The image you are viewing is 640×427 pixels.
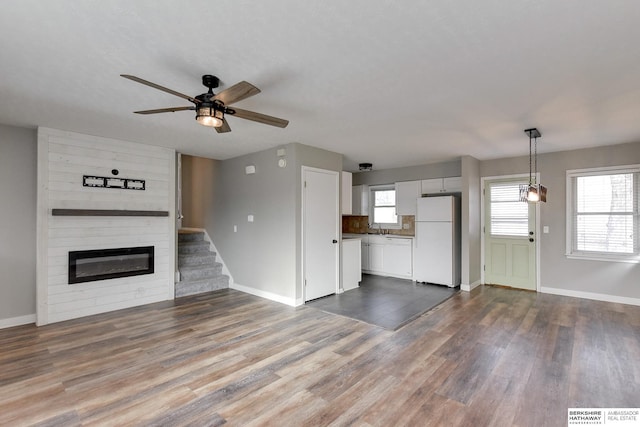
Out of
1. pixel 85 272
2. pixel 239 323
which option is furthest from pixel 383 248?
pixel 85 272

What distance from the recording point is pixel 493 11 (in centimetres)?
169

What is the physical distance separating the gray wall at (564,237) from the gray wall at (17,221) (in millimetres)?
7366

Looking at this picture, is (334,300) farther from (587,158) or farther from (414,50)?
(587,158)

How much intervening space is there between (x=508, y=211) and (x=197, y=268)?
5.83 meters

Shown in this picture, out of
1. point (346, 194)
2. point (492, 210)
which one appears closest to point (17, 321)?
point (346, 194)

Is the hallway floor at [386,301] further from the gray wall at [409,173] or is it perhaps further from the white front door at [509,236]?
the gray wall at [409,173]

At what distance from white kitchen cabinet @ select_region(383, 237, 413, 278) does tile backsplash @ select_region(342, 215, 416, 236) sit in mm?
501

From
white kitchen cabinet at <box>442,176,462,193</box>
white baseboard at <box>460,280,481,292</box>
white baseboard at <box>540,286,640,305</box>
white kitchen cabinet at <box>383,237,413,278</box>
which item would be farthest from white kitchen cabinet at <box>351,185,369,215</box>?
white baseboard at <box>540,286,640,305</box>

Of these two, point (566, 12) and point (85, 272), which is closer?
point (566, 12)

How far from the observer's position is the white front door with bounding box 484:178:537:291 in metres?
5.43

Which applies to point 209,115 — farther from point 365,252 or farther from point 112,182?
point 365,252

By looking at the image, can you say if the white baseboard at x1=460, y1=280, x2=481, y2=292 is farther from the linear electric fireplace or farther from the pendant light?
the linear electric fireplace

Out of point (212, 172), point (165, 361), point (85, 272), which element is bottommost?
point (165, 361)

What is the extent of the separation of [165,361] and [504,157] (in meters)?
6.06
